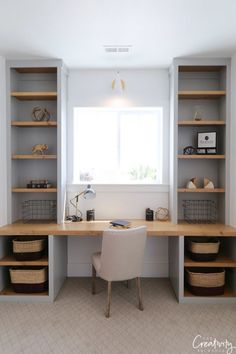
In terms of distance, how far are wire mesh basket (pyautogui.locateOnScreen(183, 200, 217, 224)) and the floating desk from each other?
31 cm

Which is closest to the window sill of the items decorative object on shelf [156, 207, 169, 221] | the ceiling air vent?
decorative object on shelf [156, 207, 169, 221]

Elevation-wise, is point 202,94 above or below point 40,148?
above

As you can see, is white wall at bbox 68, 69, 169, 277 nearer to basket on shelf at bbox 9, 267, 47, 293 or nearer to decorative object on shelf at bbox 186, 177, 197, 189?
decorative object on shelf at bbox 186, 177, 197, 189

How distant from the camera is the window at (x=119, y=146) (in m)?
3.48

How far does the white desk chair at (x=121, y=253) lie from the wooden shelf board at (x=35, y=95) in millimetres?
1709

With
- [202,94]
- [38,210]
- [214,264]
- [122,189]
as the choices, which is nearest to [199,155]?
[202,94]

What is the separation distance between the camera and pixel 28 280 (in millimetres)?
2791

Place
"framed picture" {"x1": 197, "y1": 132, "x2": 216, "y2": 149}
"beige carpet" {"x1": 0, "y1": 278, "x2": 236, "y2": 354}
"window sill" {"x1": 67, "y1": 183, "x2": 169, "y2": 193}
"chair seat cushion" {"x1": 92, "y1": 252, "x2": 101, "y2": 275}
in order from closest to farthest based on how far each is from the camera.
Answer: "beige carpet" {"x1": 0, "y1": 278, "x2": 236, "y2": 354}, "chair seat cushion" {"x1": 92, "y1": 252, "x2": 101, "y2": 275}, "framed picture" {"x1": 197, "y1": 132, "x2": 216, "y2": 149}, "window sill" {"x1": 67, "y1": 183, "x2": 169, "y2": 193}

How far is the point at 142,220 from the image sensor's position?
3.31 meters

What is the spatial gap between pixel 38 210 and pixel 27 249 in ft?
2.14

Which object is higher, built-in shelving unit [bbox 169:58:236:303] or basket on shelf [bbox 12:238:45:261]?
built-in shelving unit [bbox 169:58:236:303]

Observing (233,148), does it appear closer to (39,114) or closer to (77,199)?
(77,199)

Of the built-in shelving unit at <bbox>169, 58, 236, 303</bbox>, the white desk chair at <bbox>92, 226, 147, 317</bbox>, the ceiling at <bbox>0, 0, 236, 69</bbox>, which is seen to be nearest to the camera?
the ceiling at <bbox>0, 0, 236, 69</bbox>

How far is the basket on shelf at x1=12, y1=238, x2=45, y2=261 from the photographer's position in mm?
2787
